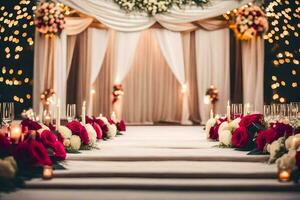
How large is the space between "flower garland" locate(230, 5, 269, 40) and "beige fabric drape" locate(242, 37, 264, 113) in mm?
370

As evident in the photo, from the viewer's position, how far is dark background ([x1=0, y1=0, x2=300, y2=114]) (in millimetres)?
11641

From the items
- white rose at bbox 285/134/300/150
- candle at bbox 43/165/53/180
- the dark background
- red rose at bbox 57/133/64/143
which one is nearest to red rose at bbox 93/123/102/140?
red rose at bbox 57/133/64/143

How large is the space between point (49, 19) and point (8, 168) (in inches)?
285

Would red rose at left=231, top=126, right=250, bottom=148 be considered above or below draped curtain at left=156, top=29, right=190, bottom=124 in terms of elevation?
below

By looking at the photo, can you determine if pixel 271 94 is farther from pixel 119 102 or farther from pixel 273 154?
pixel 273 154

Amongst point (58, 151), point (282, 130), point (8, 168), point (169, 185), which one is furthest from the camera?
point (282, 130)

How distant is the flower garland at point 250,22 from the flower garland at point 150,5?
3.52 feet

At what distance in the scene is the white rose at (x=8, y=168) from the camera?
4359 mm

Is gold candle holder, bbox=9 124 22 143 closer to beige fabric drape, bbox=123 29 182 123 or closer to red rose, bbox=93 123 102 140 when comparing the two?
red rose, bbox=93 123 102 140

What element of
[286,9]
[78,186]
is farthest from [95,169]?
[286,9]

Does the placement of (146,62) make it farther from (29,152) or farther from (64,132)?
(29,152)

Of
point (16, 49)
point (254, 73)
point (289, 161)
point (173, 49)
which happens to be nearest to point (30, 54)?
point (16, 49)

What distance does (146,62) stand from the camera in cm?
1459

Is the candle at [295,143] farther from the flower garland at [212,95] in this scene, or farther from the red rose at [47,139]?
the flower garland at [212,95]
